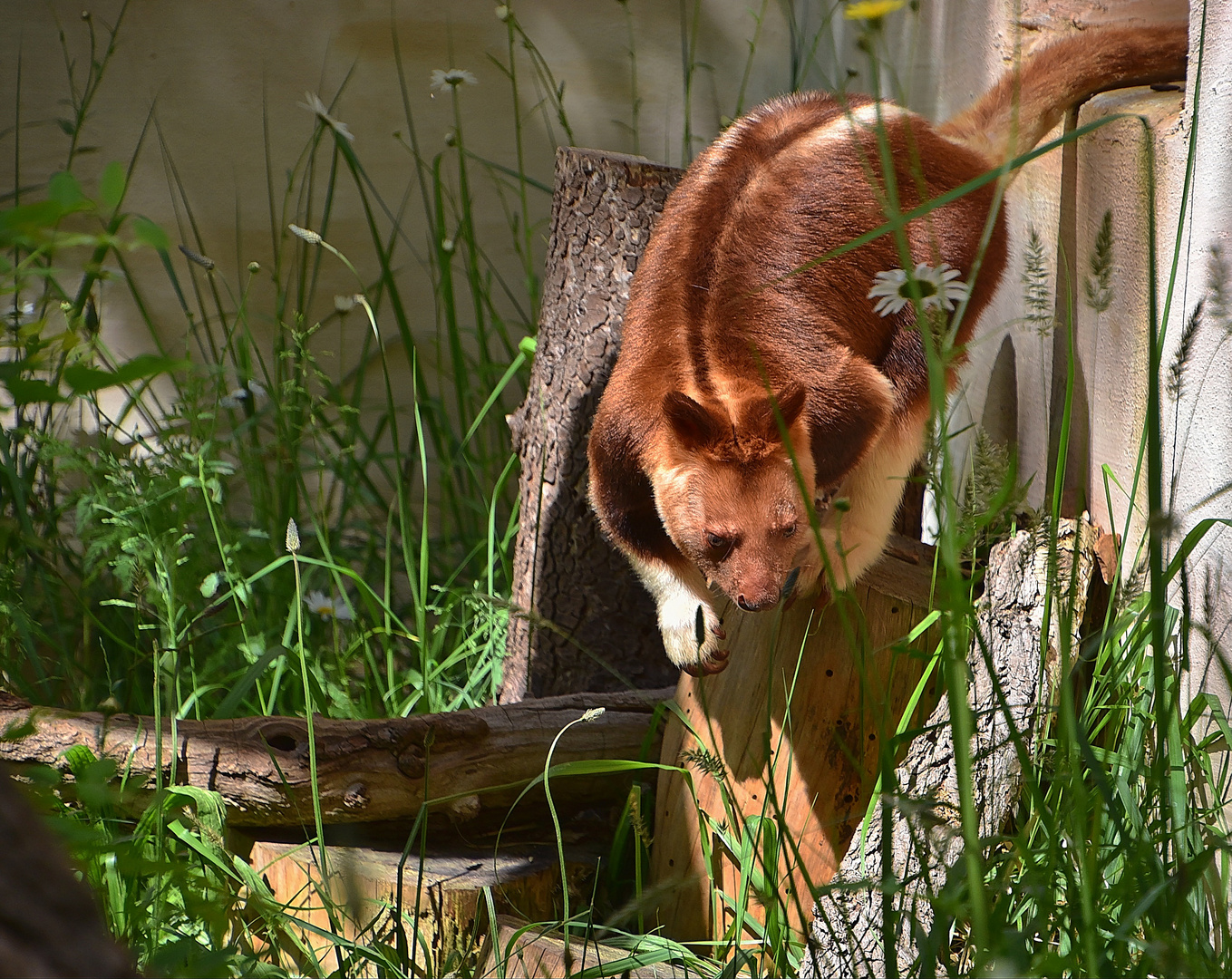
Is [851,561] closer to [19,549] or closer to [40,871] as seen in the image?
[40,871]

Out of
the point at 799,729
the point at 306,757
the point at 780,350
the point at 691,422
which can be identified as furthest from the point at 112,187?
the point at 799,729

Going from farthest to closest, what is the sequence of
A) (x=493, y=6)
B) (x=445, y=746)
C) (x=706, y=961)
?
(x=493, y=6) < (x=445, y=746) < (x=706, y=961)

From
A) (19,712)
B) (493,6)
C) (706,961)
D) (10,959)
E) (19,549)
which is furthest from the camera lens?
(493,6)

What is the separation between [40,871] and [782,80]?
181 inches

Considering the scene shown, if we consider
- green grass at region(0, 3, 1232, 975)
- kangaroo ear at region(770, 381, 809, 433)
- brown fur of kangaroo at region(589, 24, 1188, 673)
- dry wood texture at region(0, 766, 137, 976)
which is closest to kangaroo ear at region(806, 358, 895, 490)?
brown fur of kangaroo at region(589, 24, 1188, 673)

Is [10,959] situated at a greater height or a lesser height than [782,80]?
lesser

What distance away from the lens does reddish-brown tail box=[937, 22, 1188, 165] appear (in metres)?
2.87

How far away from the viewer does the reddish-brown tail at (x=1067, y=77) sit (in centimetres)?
287

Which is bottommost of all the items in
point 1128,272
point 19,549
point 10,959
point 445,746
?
point 445,746

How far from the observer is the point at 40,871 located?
2.60 feet

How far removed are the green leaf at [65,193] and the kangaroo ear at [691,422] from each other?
4.28 ft

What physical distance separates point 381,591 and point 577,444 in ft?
4.55

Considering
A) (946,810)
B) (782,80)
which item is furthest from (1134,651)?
(782,80)

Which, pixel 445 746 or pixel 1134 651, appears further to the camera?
pixel 445 746
